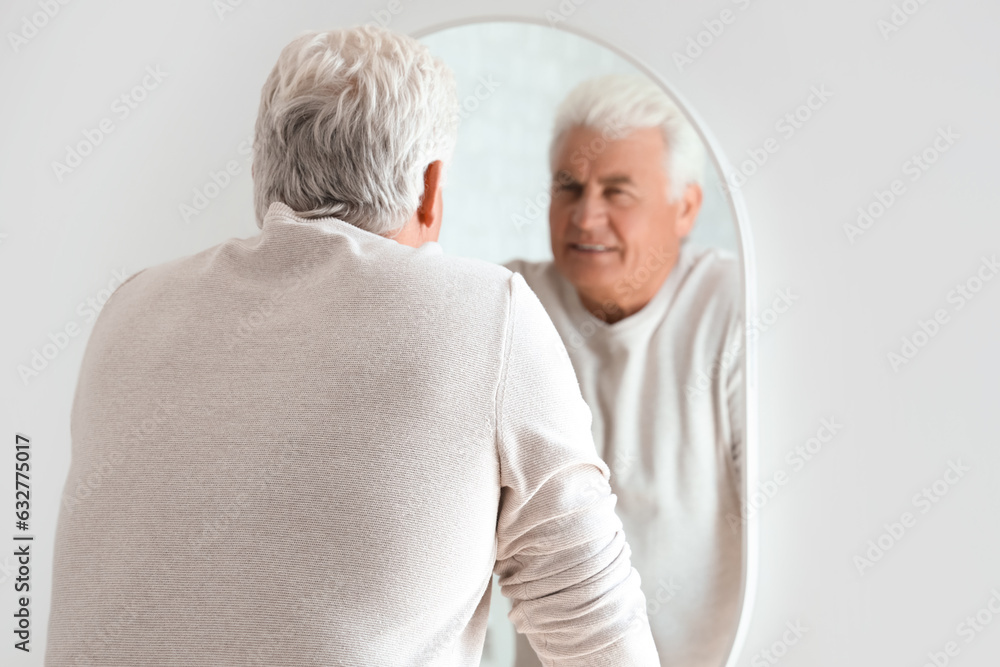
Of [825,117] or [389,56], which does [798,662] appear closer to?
[825,117]

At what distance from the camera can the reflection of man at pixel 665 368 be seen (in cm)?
124

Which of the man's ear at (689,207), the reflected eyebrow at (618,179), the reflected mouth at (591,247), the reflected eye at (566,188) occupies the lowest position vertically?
the reflected mouth at (591,247)

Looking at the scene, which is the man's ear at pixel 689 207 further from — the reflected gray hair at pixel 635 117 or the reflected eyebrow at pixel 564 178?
the reflected eyebrow at pixel 564 178

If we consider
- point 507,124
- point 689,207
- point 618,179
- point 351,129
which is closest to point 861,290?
point 689,207

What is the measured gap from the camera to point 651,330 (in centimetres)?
126

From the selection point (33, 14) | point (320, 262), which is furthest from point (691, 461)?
point (33, 14)

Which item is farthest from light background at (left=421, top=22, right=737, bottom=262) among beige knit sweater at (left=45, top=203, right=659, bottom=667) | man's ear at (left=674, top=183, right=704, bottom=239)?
beige knit sweater at (left=45, top=203, right=659, bottom=667)

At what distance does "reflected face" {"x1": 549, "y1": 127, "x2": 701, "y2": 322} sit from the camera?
49.1 inches

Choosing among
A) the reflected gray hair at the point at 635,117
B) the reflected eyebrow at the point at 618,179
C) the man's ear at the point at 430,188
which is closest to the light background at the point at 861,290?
the reflected gray hair at the point at 635,117

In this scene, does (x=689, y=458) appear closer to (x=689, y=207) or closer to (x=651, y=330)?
(x=651, y=330)

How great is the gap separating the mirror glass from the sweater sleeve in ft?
1.15

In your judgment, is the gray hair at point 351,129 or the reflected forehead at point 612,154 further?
the reflected forehead at point 612,154

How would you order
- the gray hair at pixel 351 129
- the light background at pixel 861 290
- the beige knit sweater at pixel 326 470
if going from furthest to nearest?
the light background at pixel 861 290 < the gray hair at pixel 351 129 < the beige knit sweater at pixel 326 470

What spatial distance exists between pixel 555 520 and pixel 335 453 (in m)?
0.23
